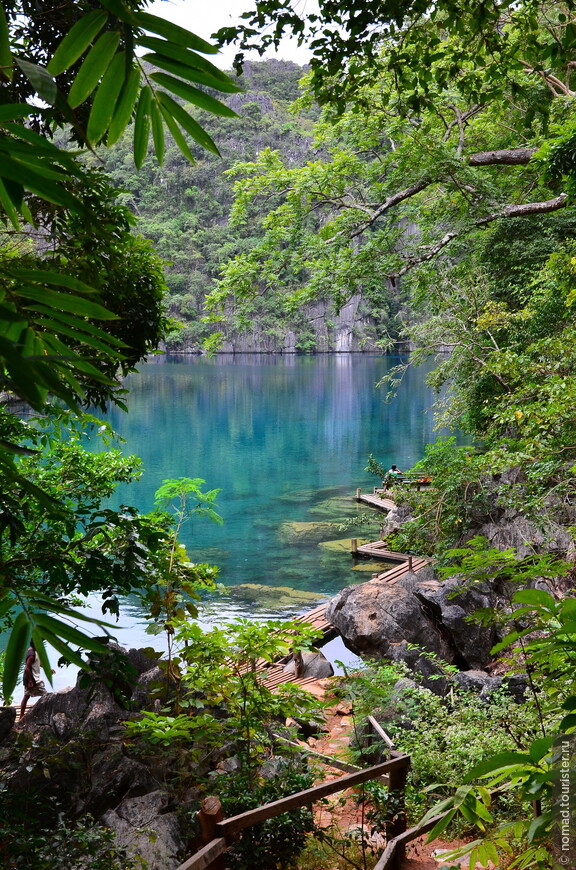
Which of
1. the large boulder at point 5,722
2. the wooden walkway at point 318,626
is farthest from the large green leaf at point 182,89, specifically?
the wooden walkway at point 318,626

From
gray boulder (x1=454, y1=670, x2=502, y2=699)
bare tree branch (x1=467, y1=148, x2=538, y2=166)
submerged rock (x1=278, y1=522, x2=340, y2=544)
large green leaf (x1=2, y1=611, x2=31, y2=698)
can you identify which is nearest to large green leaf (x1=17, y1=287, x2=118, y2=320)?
large green leaf (x1=2, y1=611, x2=31, y2=698)

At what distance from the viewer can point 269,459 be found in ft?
95.7

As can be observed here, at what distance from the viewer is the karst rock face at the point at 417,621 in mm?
9570

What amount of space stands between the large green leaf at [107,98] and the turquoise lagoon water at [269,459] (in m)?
4.33

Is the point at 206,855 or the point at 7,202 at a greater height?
the point at 7,202

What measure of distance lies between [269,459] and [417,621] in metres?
19.1

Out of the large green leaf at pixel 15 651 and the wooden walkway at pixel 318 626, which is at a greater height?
the large green leaf at pixel 15 651

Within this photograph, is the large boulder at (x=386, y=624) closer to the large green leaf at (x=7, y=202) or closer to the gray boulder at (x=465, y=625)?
the gray boulder at (x=465, y=625)

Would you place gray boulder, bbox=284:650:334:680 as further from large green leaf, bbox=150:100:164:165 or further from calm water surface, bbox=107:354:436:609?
large green leaf, bbox=150:100:164:165

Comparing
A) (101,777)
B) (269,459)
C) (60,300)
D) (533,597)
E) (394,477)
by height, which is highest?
(60,300)

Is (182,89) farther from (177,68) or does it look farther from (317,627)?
(317,627)

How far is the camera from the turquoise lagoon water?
51.4 ft

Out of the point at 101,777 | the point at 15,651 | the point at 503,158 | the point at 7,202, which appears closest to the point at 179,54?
the point at 7,202

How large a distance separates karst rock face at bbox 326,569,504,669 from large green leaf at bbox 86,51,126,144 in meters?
9.28
